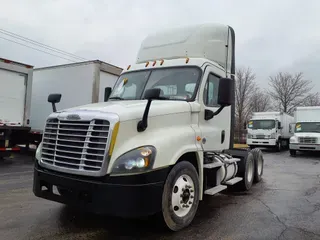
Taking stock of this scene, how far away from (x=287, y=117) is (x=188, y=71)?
23.5m

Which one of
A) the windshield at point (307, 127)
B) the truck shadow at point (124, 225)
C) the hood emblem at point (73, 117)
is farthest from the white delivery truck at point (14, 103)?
the windshield at point (307, 127)

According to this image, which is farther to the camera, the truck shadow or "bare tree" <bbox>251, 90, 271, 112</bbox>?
"bare tree" <bbox>251, 90, 271, 112</bbox>

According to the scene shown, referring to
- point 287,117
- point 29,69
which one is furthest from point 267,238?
point 287,117

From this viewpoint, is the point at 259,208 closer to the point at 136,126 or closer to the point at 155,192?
the point at 155,192

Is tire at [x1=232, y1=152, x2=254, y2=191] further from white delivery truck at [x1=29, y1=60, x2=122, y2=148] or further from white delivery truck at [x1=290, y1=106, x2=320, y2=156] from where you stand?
white delivery truck at [x1=290, y1=106, x2=320, y2=156]

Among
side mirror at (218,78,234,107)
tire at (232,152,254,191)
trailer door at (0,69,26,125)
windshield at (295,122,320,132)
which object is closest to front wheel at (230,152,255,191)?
tire at (232,152,254,191)

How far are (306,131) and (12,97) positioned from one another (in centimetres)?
1722

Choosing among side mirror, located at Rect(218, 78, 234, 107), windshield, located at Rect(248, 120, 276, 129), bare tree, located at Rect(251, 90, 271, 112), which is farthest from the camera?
bare tree, located at Rect(251, 90, 271, 112)

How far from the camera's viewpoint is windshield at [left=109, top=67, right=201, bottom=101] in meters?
5.04

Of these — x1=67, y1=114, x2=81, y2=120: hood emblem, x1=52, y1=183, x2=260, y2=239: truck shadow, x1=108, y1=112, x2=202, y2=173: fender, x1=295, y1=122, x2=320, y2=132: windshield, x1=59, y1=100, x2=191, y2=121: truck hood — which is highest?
x1=295, y1=122, x2=320, y2=132: windshield

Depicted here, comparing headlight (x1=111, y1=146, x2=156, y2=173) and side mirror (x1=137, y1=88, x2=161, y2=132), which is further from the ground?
side mirror (x1=137, y1=88, x2=161, y2=132)

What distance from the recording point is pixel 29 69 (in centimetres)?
1152

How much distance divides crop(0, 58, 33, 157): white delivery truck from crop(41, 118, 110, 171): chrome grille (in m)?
7.61

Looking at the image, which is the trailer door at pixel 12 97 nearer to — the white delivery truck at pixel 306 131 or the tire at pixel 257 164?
the tire at pixel 257 164
